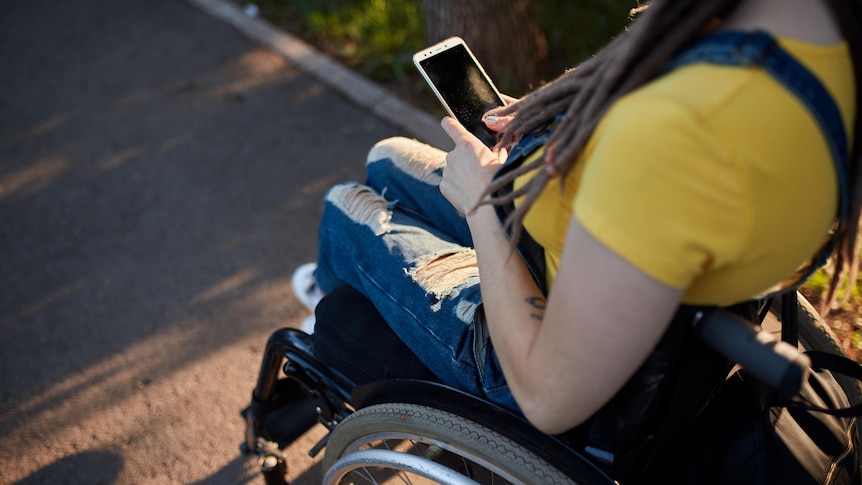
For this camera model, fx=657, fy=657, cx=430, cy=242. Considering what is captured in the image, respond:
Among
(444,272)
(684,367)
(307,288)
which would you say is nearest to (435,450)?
(444,272)

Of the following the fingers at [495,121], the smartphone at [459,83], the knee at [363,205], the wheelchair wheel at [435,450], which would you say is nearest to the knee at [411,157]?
the knee at [363,205]

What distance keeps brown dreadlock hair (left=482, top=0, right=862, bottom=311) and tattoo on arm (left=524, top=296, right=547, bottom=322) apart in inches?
4.8

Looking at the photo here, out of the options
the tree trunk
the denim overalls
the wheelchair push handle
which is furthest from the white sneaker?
the tree trunk

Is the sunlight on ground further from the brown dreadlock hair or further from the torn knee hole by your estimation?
the brown dreadlock hair

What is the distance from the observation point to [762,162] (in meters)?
0.81

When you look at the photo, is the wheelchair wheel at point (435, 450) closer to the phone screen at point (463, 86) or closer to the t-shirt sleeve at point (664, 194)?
the t-shirt sleeve at point (664, 194)

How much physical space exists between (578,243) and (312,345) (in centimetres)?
96

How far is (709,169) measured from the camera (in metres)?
0.80

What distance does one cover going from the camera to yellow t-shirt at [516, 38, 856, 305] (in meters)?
0.80

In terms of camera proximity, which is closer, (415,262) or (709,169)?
(709,169)

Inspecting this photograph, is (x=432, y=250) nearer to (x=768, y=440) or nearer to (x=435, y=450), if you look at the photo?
(x=435, y=450)

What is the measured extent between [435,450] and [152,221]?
2.33 m

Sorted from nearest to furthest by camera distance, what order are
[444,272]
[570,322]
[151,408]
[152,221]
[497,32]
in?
[570,322] < [444,272] < [151,408] < [152,221] < [497,32]

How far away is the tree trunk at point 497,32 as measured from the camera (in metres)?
3.51
